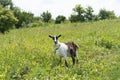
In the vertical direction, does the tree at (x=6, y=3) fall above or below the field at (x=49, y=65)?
above

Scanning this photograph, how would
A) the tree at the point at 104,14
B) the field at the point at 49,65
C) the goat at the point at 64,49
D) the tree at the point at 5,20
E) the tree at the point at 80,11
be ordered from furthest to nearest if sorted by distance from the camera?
1. the tree at the point at 104,14
2. the tree at the point at 80,11
3. the tree at the point at 5,20
4. the goat at the point at 64,49
5. the field at the point at 49,65

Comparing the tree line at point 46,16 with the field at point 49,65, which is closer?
the field at point 49,65

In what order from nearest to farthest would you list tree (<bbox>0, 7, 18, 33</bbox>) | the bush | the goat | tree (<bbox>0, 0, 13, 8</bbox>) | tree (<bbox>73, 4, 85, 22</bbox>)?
the goat
the bush
tree (<bbox>0, 7, 18, 33</bbox>)
tree (<bbox>0, 0, 13, 8</bbox>)
tree (<bbox>73, 4, 85, 22</bbox>)

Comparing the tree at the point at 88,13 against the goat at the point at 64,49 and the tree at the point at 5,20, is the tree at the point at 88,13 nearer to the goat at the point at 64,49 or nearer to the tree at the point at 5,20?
the tree at the point at 5,20

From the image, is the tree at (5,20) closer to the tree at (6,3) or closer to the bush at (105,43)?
the bush at (105,43)

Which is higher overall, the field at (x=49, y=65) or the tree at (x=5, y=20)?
the tree at (x=5, y=20)

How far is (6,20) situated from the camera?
33438mm

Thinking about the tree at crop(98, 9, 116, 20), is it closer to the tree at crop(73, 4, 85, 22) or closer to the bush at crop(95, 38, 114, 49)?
the tree at crop(73, 4, 85, 22)

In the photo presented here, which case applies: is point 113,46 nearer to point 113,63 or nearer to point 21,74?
point 113,63

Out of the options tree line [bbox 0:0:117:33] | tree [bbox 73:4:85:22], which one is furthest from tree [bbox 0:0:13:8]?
tree [bbox 73:4:85:22]

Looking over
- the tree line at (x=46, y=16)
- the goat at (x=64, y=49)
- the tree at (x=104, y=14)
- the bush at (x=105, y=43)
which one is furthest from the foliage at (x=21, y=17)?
the goat at (x=64, y=49)

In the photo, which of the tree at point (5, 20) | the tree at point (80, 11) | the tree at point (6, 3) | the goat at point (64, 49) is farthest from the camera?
the tree at point (80, 11)

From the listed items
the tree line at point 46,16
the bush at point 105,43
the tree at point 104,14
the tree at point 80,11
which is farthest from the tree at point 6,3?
the bush at point 105,43

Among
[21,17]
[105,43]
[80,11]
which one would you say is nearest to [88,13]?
[80,11]
